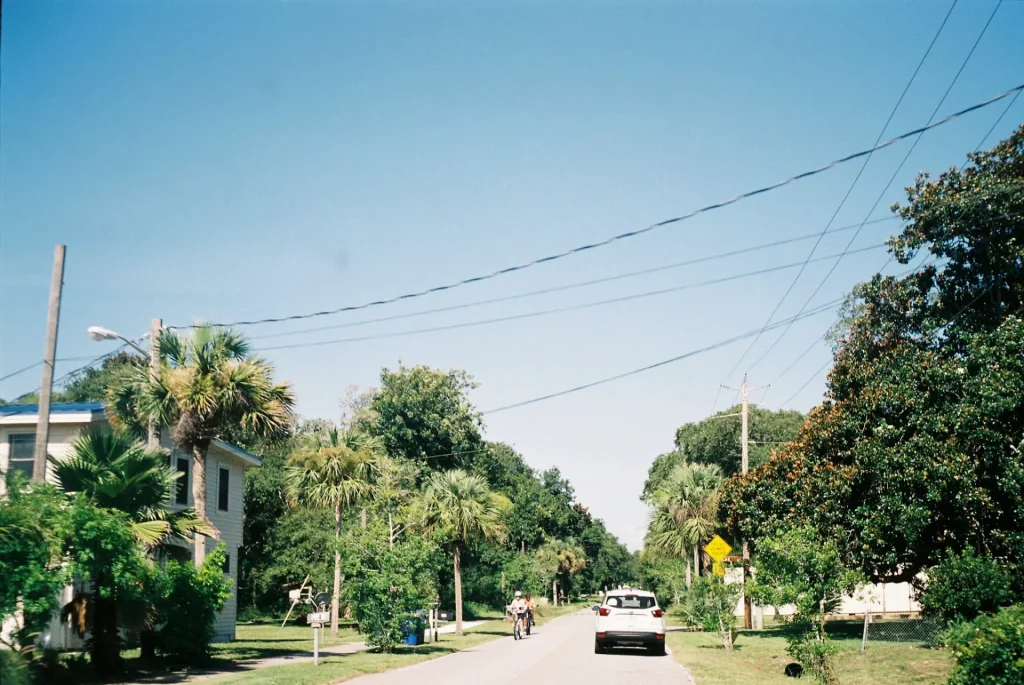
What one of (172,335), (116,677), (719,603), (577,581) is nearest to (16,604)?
(116,677)

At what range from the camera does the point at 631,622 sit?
2656cm

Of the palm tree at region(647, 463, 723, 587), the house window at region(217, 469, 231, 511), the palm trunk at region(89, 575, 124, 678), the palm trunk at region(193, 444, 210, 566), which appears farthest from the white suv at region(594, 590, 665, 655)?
the palm tree at region(647, 463, 723, 587)

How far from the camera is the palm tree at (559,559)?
252ft

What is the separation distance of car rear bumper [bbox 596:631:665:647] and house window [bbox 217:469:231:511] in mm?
16274

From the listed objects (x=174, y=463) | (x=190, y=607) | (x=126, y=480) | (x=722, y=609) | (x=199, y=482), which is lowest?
(x=722, y=609)

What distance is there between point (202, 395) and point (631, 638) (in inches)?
532

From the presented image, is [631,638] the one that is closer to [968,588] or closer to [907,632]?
[968,588]

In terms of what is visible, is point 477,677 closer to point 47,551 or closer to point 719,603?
point 47,551

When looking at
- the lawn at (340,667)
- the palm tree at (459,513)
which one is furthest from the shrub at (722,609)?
the palm tree at (459,513)

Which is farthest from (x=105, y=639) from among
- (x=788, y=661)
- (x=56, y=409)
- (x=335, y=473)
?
(x=335, y=473)

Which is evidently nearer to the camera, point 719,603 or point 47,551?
point 47,551

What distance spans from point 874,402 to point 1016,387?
5615 mm

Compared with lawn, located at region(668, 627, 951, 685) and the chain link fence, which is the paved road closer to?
lawn, located at region(668, 627, 951, 685)

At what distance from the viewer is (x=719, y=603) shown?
30391mm
